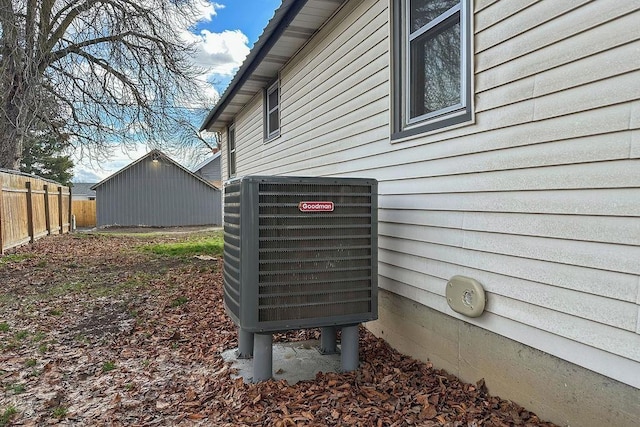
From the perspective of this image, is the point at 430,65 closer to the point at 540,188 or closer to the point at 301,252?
the point at 540,188

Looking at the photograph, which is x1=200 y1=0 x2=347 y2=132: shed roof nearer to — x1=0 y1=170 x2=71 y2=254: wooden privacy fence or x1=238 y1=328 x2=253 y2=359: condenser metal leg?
x1=238 y1=328 x2=253 y2=359: condenser metal leg

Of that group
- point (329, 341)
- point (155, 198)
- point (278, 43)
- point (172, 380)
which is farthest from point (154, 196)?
point (329, 341)

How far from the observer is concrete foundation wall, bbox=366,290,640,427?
2129 millimetres

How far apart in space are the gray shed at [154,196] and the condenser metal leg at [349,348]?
23653mm

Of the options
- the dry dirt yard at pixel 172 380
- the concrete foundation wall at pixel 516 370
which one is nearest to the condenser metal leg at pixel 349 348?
the dry dirt yard at pixel 172 380

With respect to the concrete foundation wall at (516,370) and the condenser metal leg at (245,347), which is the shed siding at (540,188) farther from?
the condenser metal leg at (245,347)

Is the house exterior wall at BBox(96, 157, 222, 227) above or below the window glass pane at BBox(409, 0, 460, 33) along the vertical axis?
below

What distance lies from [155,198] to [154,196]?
143 mm

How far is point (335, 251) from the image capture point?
3307mm

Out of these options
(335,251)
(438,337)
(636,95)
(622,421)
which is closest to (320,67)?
(335,251)

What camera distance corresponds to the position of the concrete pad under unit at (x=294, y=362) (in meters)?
3.44

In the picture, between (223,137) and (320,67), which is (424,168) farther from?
(223,137)

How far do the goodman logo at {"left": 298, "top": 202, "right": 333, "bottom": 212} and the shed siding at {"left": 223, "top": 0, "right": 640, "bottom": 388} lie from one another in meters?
0.83

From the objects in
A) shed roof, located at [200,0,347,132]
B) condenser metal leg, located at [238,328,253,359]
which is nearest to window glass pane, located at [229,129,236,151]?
shed roof, located at [200,0,347,132]
